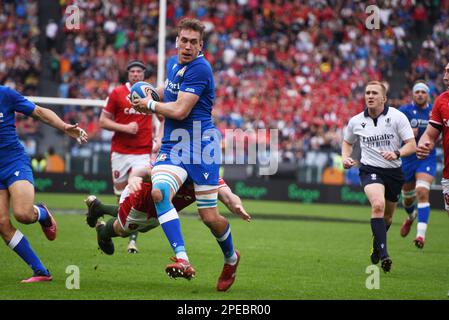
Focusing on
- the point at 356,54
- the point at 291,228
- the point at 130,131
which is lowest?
the point at 291,228

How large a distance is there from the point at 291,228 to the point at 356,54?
1574 centimetres

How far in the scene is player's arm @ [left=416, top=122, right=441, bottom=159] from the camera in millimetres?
9461

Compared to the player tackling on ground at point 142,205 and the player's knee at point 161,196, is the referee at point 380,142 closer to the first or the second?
the player tackling on ground at point 142,205

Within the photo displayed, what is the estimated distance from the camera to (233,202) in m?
8.77

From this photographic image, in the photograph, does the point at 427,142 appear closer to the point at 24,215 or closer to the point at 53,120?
the point at 53,120

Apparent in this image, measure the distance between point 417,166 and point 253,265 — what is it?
17.0ft

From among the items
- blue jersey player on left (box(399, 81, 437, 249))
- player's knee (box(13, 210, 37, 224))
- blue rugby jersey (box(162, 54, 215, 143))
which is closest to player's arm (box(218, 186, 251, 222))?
blue rugby jersey (box(162, 54, 215, 143))

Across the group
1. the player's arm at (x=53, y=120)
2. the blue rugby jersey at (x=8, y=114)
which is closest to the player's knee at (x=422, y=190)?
the player's arm at (x=53, y=120)

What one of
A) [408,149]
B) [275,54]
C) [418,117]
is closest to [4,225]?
[408,149]

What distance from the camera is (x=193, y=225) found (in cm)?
1733

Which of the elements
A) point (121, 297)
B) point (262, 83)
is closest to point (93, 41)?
point (262, 83)

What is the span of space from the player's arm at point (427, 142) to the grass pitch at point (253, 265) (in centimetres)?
147
